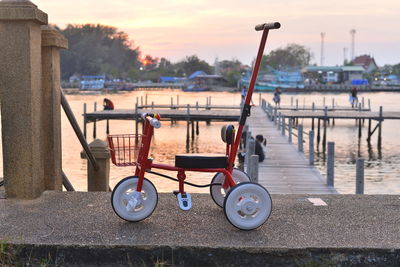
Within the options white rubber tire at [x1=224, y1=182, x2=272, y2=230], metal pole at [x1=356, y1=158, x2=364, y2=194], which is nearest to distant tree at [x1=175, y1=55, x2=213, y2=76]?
metal pole at [x1=356, y1=158, x2=364, y2=194]

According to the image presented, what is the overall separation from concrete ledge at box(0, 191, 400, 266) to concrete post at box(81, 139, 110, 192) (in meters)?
2.01

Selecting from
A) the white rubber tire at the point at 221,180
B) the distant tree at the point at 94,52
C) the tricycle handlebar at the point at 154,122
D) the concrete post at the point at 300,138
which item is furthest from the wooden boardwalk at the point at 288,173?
the distant tree at the point at 94,52

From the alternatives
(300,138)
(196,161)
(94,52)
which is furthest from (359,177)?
(94,52)

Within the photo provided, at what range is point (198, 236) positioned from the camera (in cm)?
450

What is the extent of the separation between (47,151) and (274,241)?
277 centimetres

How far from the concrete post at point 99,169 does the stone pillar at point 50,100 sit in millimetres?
1486

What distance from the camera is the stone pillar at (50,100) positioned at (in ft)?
19.4

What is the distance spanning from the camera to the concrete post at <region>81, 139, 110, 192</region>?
7.57 metres

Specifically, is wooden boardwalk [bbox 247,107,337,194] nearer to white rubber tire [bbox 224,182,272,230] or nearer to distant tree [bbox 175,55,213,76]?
white rubber tire [bbox 224,182,272,230]

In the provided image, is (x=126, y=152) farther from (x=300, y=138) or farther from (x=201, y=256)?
(x=300, y=138)

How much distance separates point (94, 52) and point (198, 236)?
7133 inches

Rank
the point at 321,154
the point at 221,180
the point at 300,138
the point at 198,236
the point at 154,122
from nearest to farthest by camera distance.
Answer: the point at 198,236 → the point at 154,122 → the point at 221,180 → the point at 300,138 → the point at 321,154

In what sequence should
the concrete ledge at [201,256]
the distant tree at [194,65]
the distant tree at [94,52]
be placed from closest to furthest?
1. the concrete ledge at [201,256]
2. the distant tree at [94,52]
3. the distant tree at [194,65]

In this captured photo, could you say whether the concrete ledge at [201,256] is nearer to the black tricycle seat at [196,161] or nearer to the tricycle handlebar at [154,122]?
the black tricycle seat at [196,161]
